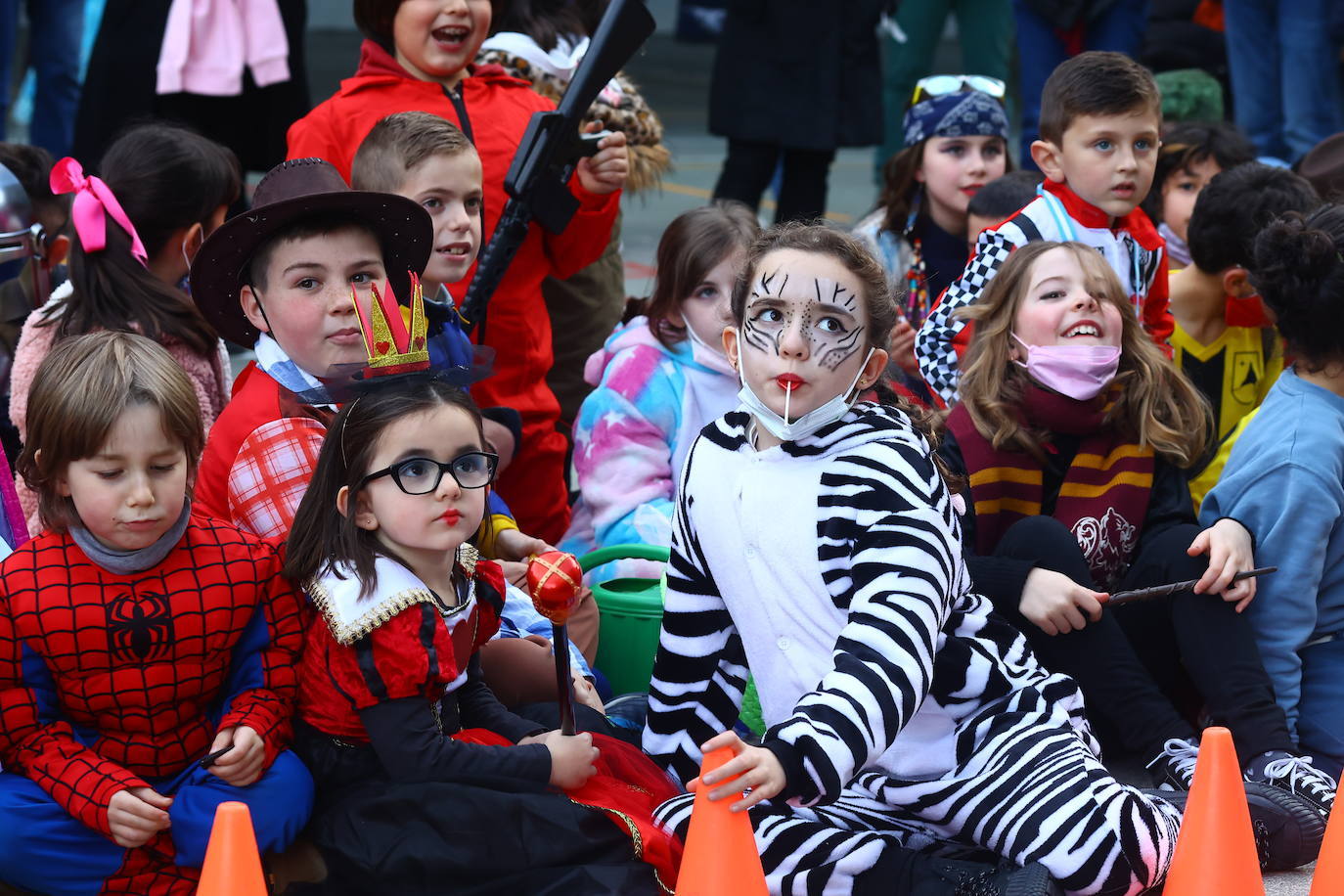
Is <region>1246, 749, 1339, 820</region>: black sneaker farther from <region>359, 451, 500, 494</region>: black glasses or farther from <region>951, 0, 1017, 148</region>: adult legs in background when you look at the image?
<region>951, 0, 1017, 148</region>: adult legs in background

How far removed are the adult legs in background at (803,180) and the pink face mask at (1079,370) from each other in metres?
2.99

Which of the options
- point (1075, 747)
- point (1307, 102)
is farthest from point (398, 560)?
point (1307, 102)

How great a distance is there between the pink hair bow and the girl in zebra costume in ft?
5.22

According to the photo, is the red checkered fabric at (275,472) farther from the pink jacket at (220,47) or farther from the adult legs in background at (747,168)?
the adult legs in background at (747,168)

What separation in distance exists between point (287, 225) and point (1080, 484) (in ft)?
5.97

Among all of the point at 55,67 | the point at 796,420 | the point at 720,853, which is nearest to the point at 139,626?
the point at 720,853

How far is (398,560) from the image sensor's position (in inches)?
114

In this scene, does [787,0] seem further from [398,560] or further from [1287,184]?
[398,560]

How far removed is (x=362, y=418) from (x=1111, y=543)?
1749 millimetres

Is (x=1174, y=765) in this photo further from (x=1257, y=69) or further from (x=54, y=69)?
(x=54, y=69)

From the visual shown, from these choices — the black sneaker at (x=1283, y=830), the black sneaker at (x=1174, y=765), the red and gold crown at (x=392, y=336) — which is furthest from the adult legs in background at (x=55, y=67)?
the black sneaker at (x=1283, y=830)

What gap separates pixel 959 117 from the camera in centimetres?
536

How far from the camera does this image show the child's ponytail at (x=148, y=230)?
3.88 meters

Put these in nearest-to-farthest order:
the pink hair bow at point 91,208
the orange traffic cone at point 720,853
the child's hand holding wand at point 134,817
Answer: the orange traffic cone at point 720,853 → the child's hand holding wand at point 134,817 → the pink hair bow at point 91,208
